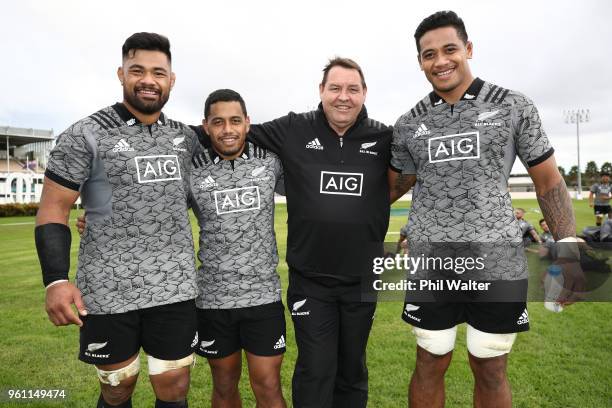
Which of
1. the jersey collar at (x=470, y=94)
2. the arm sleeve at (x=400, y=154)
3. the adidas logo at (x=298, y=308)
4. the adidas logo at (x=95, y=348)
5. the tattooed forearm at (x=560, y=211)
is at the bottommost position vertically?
the adidas logo at (x=95, y=348)

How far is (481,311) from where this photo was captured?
2914 mm

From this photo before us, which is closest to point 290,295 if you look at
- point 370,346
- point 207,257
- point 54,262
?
point 207,257

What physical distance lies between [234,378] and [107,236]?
1.45 meters

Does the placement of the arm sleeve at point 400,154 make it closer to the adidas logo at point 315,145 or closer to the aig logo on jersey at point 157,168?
the adidas logo at point 315,145

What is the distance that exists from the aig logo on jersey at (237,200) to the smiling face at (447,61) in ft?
5.13

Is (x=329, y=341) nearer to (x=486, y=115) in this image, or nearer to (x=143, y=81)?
(x=486, y=115)

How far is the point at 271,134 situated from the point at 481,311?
2.09 meters

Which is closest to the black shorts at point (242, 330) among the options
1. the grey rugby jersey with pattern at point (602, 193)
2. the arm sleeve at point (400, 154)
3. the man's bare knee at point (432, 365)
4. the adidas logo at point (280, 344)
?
the adidas logo at point (280, 344)

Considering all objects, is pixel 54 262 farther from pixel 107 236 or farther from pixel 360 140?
pixel 360 140

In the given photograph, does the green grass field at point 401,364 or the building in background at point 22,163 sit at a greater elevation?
the building in background at point 22,163

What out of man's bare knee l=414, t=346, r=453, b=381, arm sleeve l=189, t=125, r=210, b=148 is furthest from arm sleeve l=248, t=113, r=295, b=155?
man's bare knee l=414, t=346, r=453, b=381

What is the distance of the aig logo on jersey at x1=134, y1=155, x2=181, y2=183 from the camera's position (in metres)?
2.94

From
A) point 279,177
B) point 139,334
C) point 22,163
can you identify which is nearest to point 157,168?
point 279,177

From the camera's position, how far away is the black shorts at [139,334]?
292 cm
